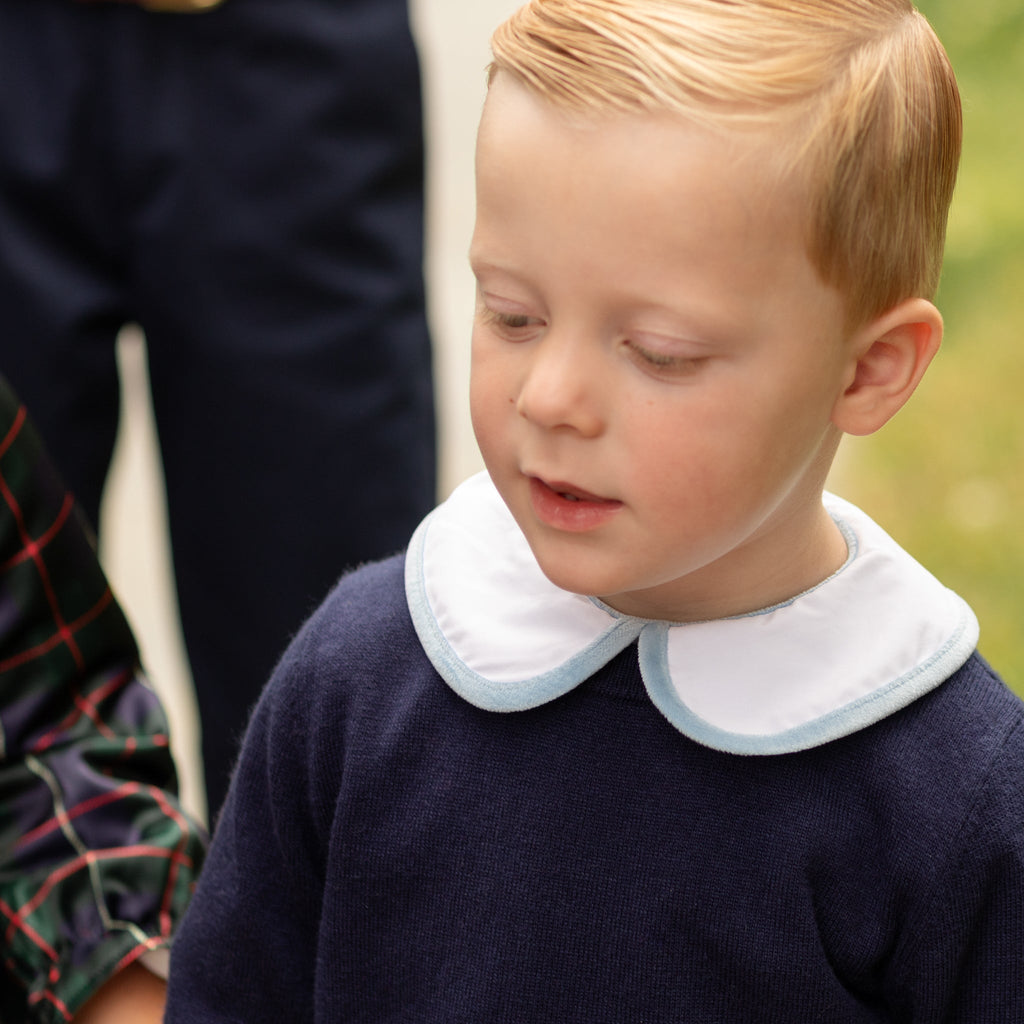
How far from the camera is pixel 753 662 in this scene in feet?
2.88

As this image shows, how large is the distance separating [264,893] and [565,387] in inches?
17.3

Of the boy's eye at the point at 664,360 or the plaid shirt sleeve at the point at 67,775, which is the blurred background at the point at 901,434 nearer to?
the plaid shirt sleeve at the point at 67,775

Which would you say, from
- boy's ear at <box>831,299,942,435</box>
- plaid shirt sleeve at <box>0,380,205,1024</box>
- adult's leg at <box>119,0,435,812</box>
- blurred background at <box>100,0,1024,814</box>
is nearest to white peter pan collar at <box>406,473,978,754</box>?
boy's ear at <box>831,299,942,435</box>

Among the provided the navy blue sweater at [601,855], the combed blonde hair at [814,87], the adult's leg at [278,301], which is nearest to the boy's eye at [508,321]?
the combed blonde hair at [814,87]

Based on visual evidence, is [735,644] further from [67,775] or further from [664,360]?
→ [67,775]

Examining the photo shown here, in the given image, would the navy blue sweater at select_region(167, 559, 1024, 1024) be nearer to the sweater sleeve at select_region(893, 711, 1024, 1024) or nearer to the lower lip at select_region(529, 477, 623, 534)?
the sweater sleeve at select_region(893, 711, 1024, 1024)

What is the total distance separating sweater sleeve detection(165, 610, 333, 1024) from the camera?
983mm

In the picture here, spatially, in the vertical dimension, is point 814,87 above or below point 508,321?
above

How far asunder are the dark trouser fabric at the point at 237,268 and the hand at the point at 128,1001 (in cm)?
63

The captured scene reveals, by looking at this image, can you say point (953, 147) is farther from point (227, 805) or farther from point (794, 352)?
point (227, 805)

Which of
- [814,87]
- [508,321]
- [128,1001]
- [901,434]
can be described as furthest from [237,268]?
[901,434]

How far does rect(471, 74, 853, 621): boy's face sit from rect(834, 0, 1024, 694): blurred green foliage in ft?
5.22

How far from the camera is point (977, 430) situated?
9.89ft

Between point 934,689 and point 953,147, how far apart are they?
30 centimetres
